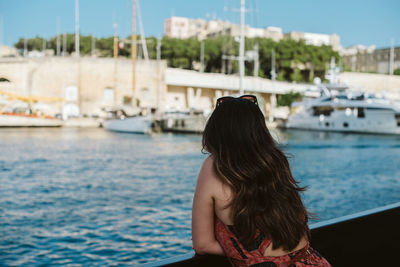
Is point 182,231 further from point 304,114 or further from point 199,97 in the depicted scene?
point 199,97

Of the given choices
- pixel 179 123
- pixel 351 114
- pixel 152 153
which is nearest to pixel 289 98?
pixel 351 114

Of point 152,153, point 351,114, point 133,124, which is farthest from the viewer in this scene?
point 351,114

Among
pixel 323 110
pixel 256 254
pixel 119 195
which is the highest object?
pixel 323 110

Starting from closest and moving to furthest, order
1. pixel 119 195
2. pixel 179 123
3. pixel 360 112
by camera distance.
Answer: pixel 119 195
pixel 360 112
pixel 179 123

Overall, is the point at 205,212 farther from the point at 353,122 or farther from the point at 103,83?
the point at 103,83

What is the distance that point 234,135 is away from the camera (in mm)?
1412

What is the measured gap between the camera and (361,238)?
2.31m

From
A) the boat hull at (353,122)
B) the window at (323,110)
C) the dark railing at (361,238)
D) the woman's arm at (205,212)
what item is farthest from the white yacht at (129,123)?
the woman's arm at (205,212)

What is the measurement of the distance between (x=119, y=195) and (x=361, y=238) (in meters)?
8.10

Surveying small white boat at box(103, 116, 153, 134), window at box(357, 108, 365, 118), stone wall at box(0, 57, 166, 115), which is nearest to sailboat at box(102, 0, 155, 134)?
small white boat at box(103, 116, 153, 134)

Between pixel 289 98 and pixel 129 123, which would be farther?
pixel 289 98

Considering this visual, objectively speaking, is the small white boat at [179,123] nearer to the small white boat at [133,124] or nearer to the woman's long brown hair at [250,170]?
the small white boat at [133,124]

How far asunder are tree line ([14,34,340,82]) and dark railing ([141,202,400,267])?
45099mm

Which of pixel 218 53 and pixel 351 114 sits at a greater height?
pixel 218 53
